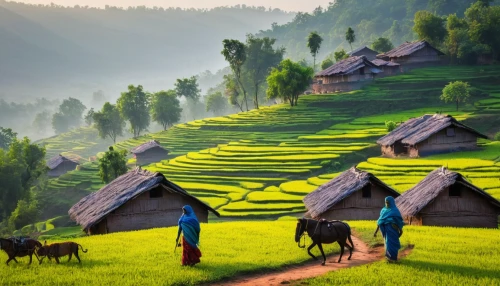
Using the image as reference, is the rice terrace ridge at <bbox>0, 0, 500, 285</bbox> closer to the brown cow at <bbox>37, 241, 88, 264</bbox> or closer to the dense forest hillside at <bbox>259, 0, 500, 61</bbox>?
the brown cow at <bbox>37, 241, 88, 264</bbox>

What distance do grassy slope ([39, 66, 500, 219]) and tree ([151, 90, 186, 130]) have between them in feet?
35.0

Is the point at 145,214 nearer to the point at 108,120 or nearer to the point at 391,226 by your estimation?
the point at 391,226

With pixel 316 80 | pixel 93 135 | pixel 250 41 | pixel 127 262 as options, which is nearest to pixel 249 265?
pixel 127 262

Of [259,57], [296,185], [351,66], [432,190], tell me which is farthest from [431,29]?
[432,190]

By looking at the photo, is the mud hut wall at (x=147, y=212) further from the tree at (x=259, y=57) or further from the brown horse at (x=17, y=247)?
the tree at (x=259, y=57)

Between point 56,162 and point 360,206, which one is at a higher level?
point 360,206

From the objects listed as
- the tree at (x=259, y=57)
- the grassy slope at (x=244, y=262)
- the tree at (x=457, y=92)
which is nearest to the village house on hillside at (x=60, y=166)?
the tree at (x=259, y=57)

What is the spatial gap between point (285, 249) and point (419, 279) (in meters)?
5.19

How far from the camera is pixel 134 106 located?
88312 millimetres

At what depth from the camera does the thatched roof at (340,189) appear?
2780 centimetres

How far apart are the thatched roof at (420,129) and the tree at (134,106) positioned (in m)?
49.9

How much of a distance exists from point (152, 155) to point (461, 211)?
4558 centimetres

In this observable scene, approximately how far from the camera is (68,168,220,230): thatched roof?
26.9 meters

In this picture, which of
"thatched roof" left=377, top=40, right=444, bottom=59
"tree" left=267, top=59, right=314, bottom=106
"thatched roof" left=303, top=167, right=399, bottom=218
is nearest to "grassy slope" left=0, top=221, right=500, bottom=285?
"thatched roof" left=303, top=167, right=399, bottom=218
